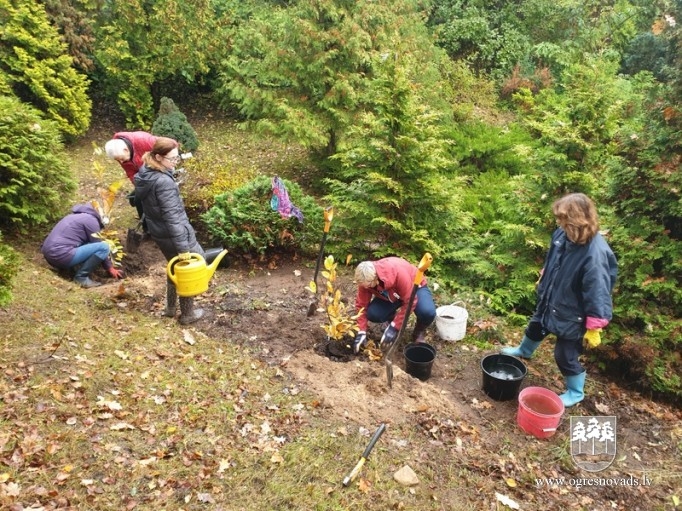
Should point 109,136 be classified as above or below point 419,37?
below

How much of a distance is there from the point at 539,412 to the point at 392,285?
69.8 inches

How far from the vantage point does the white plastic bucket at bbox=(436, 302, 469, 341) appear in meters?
5.42

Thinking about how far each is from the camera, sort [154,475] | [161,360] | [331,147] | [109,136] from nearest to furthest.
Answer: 1. [154,475]
2. [161,360]
3. [331,147]
4. [109,136]

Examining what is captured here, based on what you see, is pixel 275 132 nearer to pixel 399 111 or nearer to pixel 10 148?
pixel 399 111

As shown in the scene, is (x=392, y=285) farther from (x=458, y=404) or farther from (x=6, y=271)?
(x=6, y=271)

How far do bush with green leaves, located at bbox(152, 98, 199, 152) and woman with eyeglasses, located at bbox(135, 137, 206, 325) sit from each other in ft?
18.3

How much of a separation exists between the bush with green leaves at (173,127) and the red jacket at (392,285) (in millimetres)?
6699

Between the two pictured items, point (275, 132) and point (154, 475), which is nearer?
point (154, 475)

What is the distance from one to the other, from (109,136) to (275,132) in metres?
5.25

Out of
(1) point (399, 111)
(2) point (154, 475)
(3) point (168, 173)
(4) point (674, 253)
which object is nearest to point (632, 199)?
(4) point (674, 253)

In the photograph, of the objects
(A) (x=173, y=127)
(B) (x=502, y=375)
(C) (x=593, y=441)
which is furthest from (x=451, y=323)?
(A) (x=173, y=127)

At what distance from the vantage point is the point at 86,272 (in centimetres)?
572

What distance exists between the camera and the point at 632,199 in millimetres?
5090

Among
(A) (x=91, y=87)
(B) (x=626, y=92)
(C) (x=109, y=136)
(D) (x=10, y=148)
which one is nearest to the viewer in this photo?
(D) (x=10, y=148)
